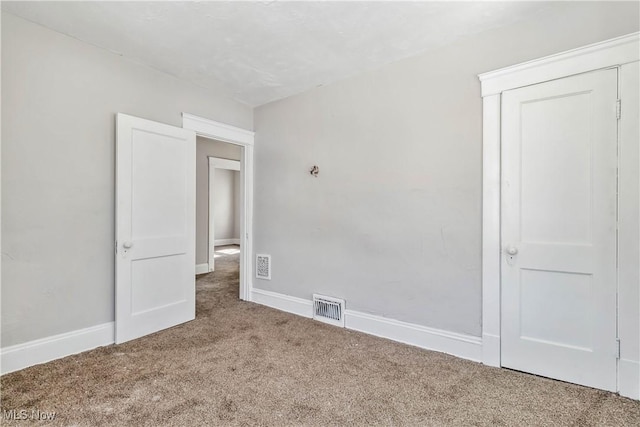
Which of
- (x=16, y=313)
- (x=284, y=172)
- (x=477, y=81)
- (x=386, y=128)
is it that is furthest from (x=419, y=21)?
(x=16, y=313)

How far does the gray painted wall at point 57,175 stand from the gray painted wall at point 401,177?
5.57 feet

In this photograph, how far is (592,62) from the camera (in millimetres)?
1928

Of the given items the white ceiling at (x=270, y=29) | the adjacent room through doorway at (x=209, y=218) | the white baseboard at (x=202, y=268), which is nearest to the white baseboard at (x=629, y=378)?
the white ceiling at (x=270, y=29)

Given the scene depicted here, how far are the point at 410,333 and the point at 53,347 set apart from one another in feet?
9.35

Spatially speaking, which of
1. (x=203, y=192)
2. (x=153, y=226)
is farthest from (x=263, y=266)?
(x=203, y=192)

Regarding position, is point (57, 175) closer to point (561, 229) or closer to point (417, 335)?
point (417, 335)

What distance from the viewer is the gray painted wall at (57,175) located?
2.15 meters

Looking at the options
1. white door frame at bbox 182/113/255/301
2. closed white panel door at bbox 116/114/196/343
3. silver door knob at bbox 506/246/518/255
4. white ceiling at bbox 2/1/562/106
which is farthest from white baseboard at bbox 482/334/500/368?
closed white panel door at bbox 116/114/196/343

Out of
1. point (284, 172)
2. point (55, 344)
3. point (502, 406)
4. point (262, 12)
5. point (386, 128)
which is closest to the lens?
point (502, 406)

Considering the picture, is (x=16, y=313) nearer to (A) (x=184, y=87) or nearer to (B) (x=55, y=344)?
(B) (x=55, y=344)

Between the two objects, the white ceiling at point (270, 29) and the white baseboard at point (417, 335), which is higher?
the white ceiling at point (270, 29)

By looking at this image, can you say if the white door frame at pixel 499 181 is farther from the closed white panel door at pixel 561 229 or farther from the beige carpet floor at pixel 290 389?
the beige carpet floor at pixel 290 389

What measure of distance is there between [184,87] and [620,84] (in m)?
3.58

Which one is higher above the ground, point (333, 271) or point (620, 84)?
point (620, 84)
